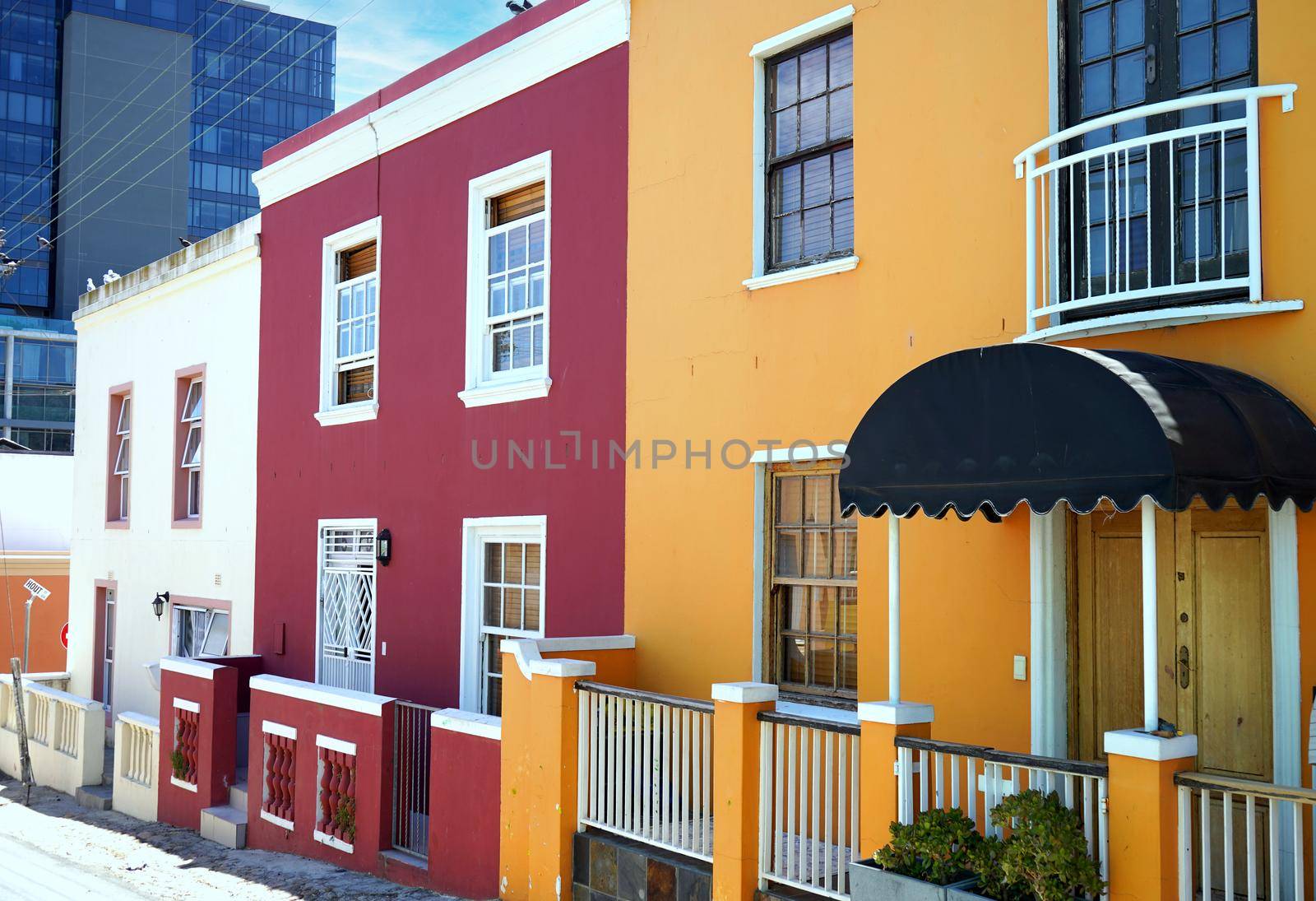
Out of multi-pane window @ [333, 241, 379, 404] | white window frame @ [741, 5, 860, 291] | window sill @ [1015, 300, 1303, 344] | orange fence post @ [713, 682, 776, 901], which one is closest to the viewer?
window sill @ [1015, 300, 1303, 344]

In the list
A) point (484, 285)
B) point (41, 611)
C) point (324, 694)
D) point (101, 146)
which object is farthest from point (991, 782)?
point (101, 146)

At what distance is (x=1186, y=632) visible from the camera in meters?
6.53

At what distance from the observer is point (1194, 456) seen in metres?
5.43

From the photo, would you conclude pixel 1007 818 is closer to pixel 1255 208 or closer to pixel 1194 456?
pixel 1194 456

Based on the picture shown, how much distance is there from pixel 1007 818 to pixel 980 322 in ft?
10.0

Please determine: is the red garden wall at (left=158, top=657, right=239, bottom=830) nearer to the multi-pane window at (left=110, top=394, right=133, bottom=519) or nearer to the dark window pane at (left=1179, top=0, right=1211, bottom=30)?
the multi-pane window at (left=110, top=394, right=133, bottom=519)

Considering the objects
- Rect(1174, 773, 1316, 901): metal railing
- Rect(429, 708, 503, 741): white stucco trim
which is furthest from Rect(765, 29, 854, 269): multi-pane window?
Rect(1174, 773, 1316, 901): metal railing

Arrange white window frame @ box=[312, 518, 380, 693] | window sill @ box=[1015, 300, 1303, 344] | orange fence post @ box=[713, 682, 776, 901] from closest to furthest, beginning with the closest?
window sill @ box=[1015, 300, 1303, 344]
orange fence post @ box=[713, 682, 776, 901]
white window frame @ box=[312, 518, 380, 693]

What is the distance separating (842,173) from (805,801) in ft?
13.8

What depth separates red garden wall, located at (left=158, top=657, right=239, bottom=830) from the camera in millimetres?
12805

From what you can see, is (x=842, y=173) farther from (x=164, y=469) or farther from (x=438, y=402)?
(x=164, y=469)

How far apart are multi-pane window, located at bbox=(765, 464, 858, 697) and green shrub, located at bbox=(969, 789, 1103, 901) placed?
2.42 metres

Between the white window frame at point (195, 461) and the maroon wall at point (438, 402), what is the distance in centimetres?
218

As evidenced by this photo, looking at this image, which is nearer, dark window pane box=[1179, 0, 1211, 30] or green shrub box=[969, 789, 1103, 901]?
green shrub box=[969, 789, 1103, 901]
